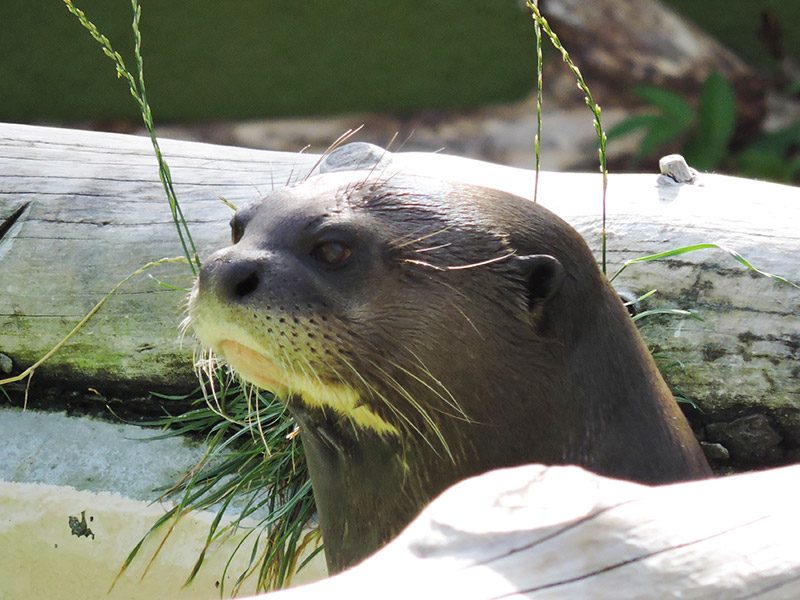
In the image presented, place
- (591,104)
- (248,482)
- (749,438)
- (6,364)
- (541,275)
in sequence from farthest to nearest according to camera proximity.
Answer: (6,364) < (248,482) < (749,438) < (591,104) < (541,275)

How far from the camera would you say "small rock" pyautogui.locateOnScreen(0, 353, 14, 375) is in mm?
3359

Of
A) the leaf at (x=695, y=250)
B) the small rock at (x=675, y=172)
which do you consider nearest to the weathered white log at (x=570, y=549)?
the leaf at (x=695, y=250)

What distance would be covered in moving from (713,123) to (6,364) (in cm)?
489

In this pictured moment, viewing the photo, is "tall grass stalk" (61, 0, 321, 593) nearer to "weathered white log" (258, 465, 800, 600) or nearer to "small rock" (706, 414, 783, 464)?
"small rock" (706, 414, 783, 464)

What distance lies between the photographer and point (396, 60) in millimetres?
7754

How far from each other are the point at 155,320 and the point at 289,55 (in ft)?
15.9

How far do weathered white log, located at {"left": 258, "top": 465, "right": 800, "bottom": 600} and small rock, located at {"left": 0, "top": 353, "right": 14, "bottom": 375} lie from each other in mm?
2150

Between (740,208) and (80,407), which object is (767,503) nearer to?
(740,208)

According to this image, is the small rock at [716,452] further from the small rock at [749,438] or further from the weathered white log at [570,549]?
the weathered white log at [570,549]

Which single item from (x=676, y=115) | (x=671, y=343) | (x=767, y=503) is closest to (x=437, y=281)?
(x=767, y=503)

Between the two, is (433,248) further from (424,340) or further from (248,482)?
(248,482)

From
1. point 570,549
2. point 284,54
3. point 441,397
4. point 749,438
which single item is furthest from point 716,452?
point 284,54

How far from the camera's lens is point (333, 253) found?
2076 mm

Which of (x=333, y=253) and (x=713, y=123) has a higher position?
(x=333, y=253)
